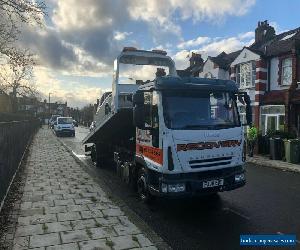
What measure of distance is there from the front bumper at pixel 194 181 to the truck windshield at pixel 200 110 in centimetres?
97

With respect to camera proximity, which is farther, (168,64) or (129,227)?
(168,64)

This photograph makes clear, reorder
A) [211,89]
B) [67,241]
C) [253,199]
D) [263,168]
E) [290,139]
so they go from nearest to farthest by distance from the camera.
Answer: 1. [67,241]
2. [211,89]
3. [253,199]
4. [263,168]
5. [290,139]

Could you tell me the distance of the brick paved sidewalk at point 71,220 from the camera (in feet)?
19.3

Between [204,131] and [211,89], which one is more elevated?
[211,89]

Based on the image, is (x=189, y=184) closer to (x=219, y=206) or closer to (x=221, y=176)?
(x=221, y=176)

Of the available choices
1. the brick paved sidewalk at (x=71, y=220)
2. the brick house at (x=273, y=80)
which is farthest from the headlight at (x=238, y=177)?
the brick house at (x=273, y=80)

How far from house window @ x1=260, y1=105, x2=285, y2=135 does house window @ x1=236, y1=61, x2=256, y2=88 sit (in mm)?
2365

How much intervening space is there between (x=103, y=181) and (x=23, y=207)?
3883mm

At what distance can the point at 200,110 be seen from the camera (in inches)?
301

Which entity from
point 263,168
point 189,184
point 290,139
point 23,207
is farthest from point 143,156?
point 290,139

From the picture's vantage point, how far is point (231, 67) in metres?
29.5

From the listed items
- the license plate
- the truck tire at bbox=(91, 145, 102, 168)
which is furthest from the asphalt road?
the truck tire at bbox=(91, 145, 102, 168)

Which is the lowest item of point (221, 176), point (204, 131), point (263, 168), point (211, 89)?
point (263, 168)

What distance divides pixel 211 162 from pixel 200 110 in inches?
43.5
